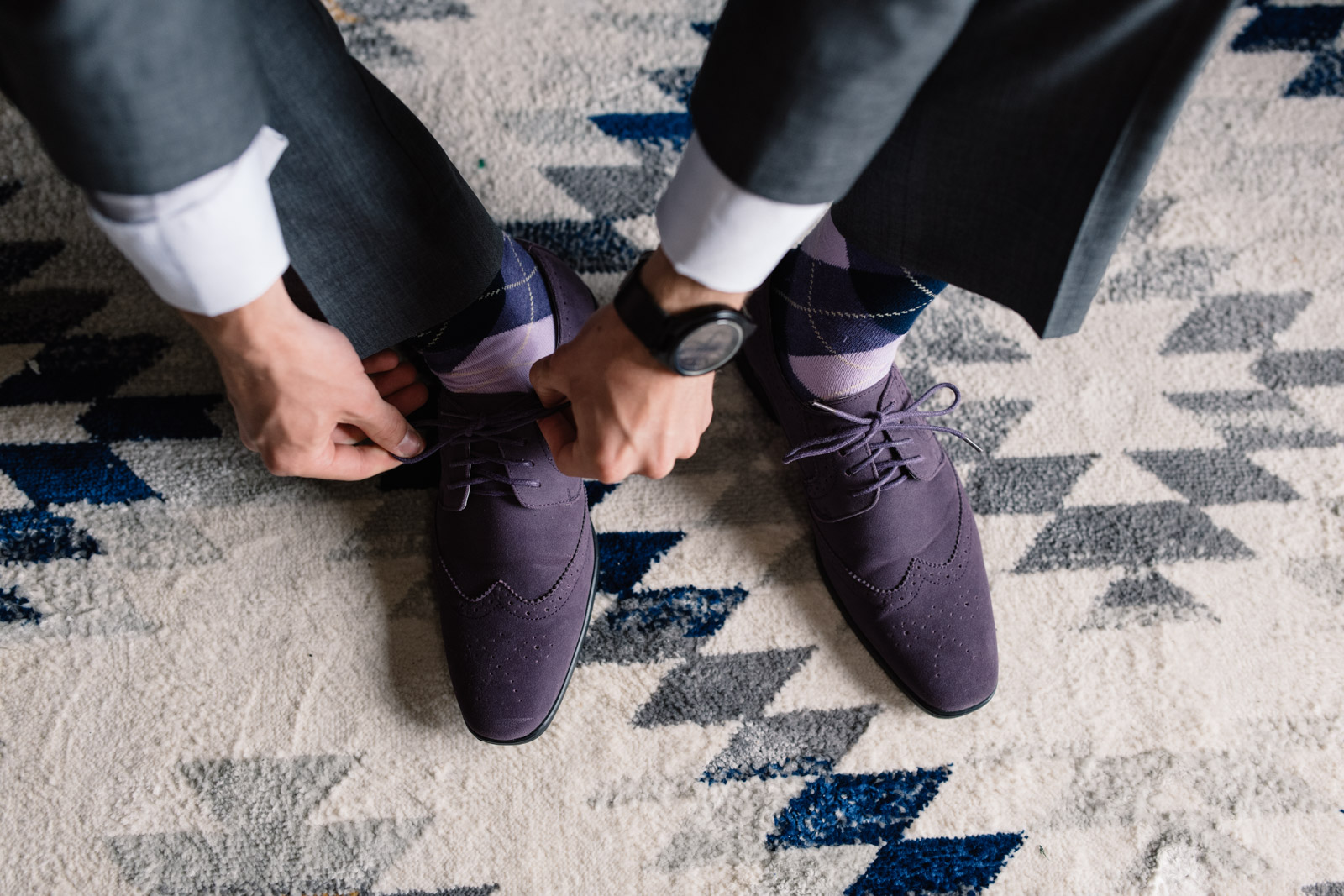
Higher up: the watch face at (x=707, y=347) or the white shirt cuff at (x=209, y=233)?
the white shirt cuff at (x=209, y=233)

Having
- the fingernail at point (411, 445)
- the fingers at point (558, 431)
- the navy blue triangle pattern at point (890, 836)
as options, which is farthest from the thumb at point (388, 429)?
the navy blue triangle pattern at point (890, 836)

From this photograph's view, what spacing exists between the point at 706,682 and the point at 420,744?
0.27 m

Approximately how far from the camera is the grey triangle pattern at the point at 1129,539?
31.5 inches

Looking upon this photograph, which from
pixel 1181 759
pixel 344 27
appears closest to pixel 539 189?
pixel 344 27

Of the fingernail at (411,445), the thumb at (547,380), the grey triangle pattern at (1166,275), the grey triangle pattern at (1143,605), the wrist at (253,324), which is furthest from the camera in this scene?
the grey triangle pattern at (1166,275)

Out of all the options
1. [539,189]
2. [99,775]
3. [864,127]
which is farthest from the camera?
[539,189]

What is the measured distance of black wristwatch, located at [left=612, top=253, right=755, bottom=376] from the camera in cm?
48

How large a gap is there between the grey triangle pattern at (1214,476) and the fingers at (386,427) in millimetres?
710

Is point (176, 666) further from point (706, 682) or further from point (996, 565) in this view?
point (996, 565)

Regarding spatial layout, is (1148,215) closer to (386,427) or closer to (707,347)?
(707,347)

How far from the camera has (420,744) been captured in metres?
0.73

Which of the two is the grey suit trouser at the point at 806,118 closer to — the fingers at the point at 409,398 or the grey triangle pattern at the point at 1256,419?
the fingers at the point at 409,398

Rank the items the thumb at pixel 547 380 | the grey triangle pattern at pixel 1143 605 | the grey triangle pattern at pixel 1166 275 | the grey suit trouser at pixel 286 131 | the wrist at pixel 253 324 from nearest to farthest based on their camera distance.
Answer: the grey suit trouser at pixel 286 131 → the wrist at pixel 253 324 → the thumb at pixel 547 380 → the grey triangle pattern at pixel 1143 605 → the grey triangle pattern at pixel 1166 275

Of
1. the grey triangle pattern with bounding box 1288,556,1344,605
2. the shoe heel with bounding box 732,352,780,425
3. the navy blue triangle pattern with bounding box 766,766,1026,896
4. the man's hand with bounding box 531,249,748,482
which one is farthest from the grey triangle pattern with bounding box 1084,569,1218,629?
the man's hand with bounding box 531,249,748,482
